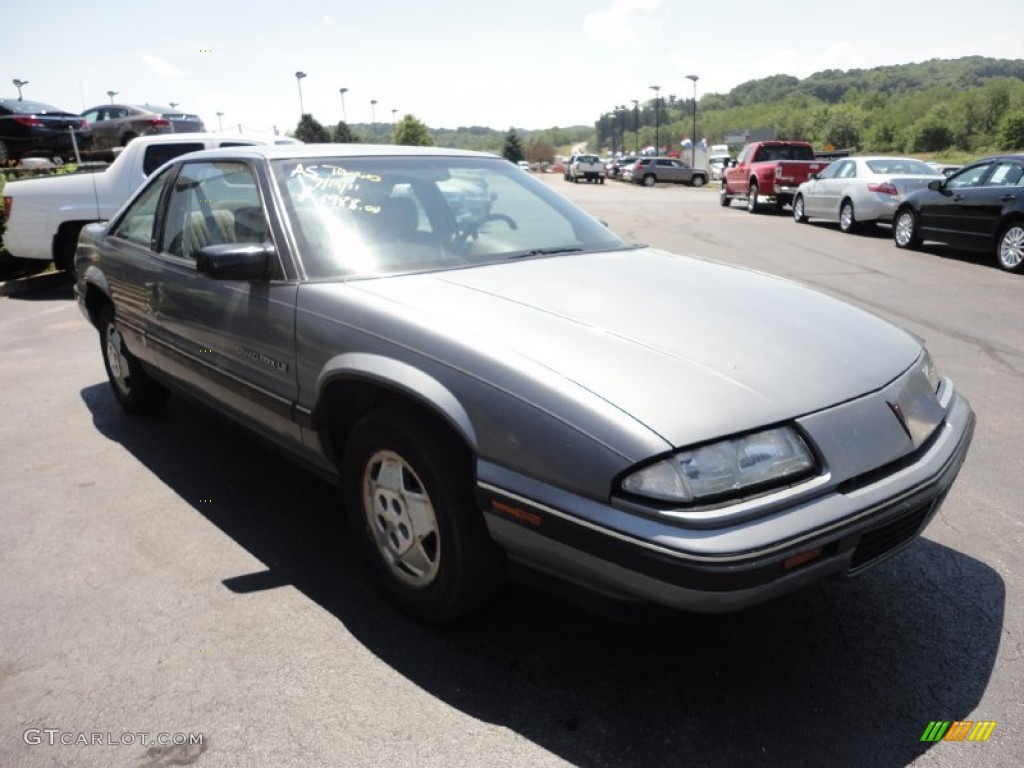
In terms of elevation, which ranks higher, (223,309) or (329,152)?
(329,152)

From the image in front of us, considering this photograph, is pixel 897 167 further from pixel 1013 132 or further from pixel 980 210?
pixel 1013 132

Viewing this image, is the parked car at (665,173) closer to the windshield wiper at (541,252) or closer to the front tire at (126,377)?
the front tire at (126,377)

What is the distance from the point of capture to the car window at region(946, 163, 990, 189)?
1095 centimetres

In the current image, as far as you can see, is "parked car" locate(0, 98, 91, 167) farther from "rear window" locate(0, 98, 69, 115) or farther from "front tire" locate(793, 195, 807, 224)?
"front tire" locate(793, 195, 807, 224)

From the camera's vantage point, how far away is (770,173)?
19781 millimetres

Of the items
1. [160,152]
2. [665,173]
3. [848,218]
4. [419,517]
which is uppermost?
[160,152]

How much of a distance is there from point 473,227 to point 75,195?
723 cm

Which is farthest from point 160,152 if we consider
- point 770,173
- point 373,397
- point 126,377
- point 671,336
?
point 770,173

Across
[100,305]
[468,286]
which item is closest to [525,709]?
[468,286]

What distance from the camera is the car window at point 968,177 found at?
10953mm

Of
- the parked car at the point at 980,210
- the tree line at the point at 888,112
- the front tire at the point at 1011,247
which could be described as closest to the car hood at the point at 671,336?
the front tire at the point at 1011,247

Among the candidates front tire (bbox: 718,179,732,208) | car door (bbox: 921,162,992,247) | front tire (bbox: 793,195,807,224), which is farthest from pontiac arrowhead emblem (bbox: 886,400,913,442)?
front tire (bbox: 718,179,732,208)
